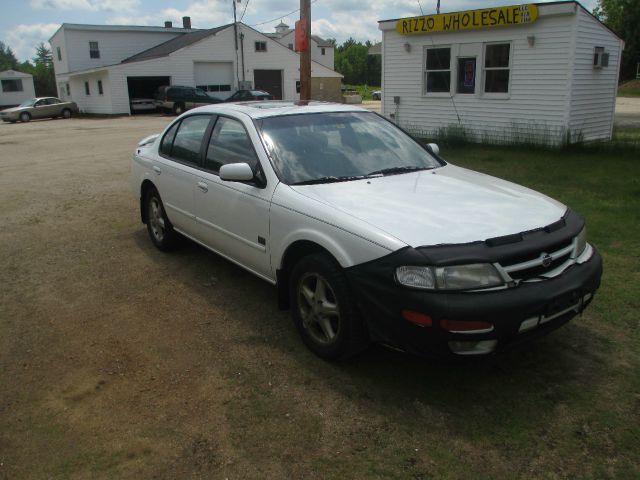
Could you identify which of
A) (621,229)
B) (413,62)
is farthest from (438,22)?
(621,229)

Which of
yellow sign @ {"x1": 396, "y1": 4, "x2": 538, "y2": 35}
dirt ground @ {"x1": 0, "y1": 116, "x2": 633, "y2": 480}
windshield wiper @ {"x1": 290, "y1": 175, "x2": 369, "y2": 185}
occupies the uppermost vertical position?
yellow sign @ {"x1": 396, "y1": 4, "x2": 538, "y2": 35}

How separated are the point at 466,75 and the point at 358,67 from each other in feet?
265

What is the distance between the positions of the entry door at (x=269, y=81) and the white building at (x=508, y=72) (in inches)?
1061

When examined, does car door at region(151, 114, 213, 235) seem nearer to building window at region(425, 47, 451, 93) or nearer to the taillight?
the taillight

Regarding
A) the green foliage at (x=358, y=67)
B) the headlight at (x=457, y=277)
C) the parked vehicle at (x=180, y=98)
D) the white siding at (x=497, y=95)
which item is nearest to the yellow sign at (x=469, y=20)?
the white siding at (x=497, y=95)

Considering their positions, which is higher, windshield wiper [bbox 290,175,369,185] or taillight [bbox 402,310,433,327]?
windshield wiper [bbox 290,175,369,185]

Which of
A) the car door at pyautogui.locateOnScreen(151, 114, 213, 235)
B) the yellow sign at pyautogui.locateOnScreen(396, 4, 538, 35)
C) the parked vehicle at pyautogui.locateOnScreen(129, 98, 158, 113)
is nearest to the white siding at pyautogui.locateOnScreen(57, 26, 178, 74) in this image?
the parked vehicle at pyautogui.locateOnScreen(129, 98, 158, 113)

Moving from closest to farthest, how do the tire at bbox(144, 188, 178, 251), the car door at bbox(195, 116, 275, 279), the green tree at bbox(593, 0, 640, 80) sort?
the car door at bbox(195, 116, 275, 279) < the tire at bbox(144, 188, 178, 251) < the green tree at bbox(593, 0, 640, 80)

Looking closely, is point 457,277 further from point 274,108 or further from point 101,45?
point 101,45

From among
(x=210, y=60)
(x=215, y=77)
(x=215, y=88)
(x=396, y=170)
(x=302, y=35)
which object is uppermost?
(x=210, y=60)

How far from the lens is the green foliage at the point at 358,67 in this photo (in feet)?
292

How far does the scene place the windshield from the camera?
4.26m

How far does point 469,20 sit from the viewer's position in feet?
46.2

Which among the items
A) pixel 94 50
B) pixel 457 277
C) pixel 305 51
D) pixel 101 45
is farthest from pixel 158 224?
pixel 101 45
